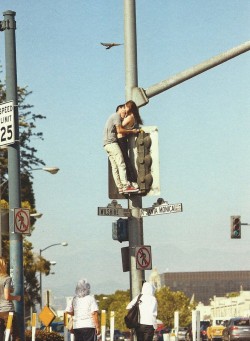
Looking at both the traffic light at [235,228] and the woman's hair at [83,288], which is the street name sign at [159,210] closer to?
the woman's hair at [83,288]

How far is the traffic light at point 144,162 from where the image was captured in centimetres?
1614

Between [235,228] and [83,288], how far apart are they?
38.5 metres

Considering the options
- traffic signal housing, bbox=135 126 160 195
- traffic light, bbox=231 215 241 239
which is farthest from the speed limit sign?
traffic light, bbox=231 215 241 239

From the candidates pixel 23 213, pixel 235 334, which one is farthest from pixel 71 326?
pixel 235 334

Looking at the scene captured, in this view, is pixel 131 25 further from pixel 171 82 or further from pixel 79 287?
pixel 79 287

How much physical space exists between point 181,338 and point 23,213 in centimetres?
6373

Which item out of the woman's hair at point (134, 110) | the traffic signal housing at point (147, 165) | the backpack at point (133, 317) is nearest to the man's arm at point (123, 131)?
the woman's hair at point (134, 110)

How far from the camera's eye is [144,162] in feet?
53.1

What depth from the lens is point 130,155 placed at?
55.1 feet

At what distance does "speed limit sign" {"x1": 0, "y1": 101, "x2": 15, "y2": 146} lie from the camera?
18031 millimetres

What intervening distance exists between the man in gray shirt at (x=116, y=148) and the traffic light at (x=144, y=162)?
0.30 m

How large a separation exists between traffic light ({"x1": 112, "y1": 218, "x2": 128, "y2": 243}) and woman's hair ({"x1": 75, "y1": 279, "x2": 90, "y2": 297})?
951mm

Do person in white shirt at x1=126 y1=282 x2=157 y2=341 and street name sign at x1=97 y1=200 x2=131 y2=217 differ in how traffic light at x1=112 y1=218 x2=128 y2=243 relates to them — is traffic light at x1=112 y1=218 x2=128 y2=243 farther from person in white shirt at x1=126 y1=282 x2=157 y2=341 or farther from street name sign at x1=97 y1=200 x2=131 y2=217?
person in white shirt at x1=126 y1=282 x2=157 y2=341

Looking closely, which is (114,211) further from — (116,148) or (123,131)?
(123,131)
